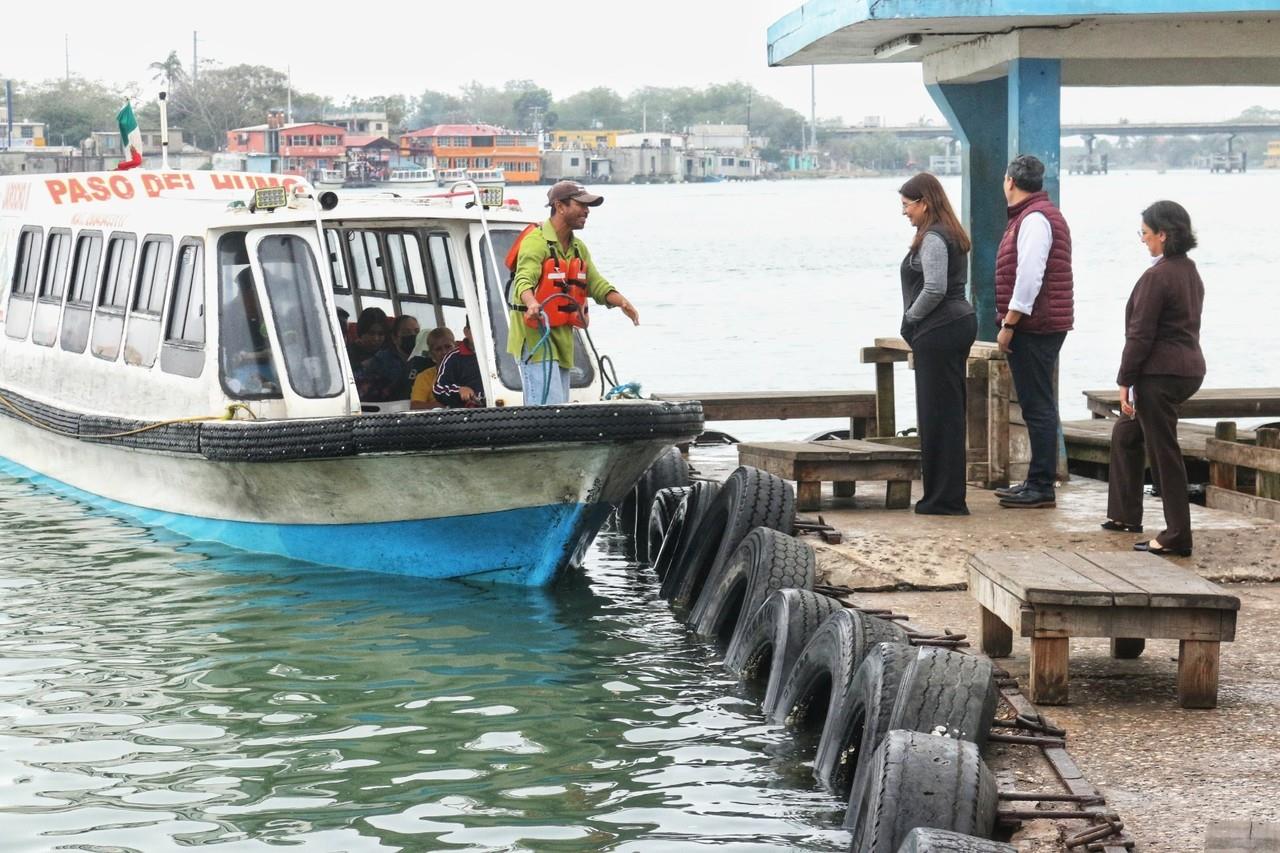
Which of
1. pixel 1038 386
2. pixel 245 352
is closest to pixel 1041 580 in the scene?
pixel 1038 386

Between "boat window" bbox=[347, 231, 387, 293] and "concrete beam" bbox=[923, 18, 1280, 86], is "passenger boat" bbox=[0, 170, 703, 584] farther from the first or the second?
"concrete beam" bbox=[923, 18, 1280, 86]

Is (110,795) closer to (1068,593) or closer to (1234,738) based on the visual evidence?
(1068,593)

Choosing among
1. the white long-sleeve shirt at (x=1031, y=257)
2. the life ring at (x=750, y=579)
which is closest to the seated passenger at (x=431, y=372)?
the life ring at (x=750, y=579)

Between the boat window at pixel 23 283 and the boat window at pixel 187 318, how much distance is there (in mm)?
3527

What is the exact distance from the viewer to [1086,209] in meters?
126

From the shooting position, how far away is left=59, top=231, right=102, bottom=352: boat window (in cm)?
1372

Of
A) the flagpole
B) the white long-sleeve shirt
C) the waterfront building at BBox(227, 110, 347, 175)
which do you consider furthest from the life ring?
the waterfront building at BBox(227, 110, 347, 175)

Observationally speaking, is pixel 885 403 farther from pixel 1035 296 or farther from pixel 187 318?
pixel 187 318

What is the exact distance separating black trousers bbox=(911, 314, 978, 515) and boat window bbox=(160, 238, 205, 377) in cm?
448

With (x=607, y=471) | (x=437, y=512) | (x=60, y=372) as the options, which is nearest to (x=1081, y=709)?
(x=607, y=471)

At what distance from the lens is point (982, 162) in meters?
12.9

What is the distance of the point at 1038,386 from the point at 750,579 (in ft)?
7.47

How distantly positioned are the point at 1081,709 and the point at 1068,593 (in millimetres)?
516

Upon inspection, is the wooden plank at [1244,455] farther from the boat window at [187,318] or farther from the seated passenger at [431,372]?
the boat window at [187,318]
